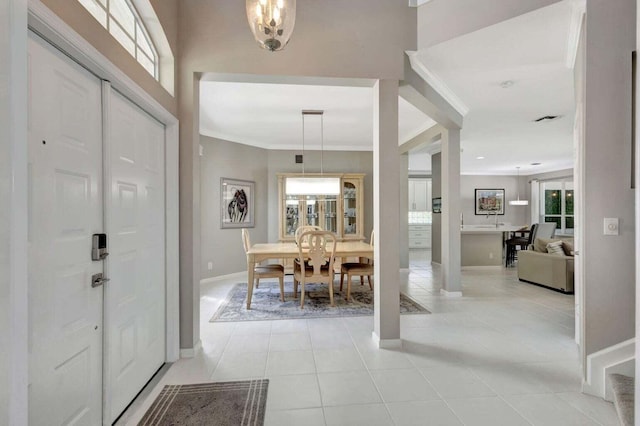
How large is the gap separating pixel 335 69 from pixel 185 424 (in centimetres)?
266

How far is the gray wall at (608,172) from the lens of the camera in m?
1.88

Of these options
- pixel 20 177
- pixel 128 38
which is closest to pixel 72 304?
pixel 20 177

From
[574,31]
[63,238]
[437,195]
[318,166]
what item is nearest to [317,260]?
[63,238]

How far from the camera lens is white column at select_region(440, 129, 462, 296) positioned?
14.2ft

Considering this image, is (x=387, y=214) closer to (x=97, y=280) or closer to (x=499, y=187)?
(x=97, y=280)

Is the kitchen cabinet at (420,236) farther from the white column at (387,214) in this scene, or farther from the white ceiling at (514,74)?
the white column at (387,214)

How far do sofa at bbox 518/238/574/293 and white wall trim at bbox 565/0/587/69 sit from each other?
119 inches

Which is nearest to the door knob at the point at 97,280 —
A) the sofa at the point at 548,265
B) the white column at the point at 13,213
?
the white column at the point at 13,213

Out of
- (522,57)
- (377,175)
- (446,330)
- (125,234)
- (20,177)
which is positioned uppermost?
(522,57)

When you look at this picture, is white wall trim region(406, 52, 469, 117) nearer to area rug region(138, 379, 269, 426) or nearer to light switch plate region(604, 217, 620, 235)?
light switch plate region(604, 217, 620, 235)

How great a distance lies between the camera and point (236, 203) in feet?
18.3

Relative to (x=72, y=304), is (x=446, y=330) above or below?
below

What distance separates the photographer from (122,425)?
1681 mm

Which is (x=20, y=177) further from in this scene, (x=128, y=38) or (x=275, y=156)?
(x=275, y=156)
